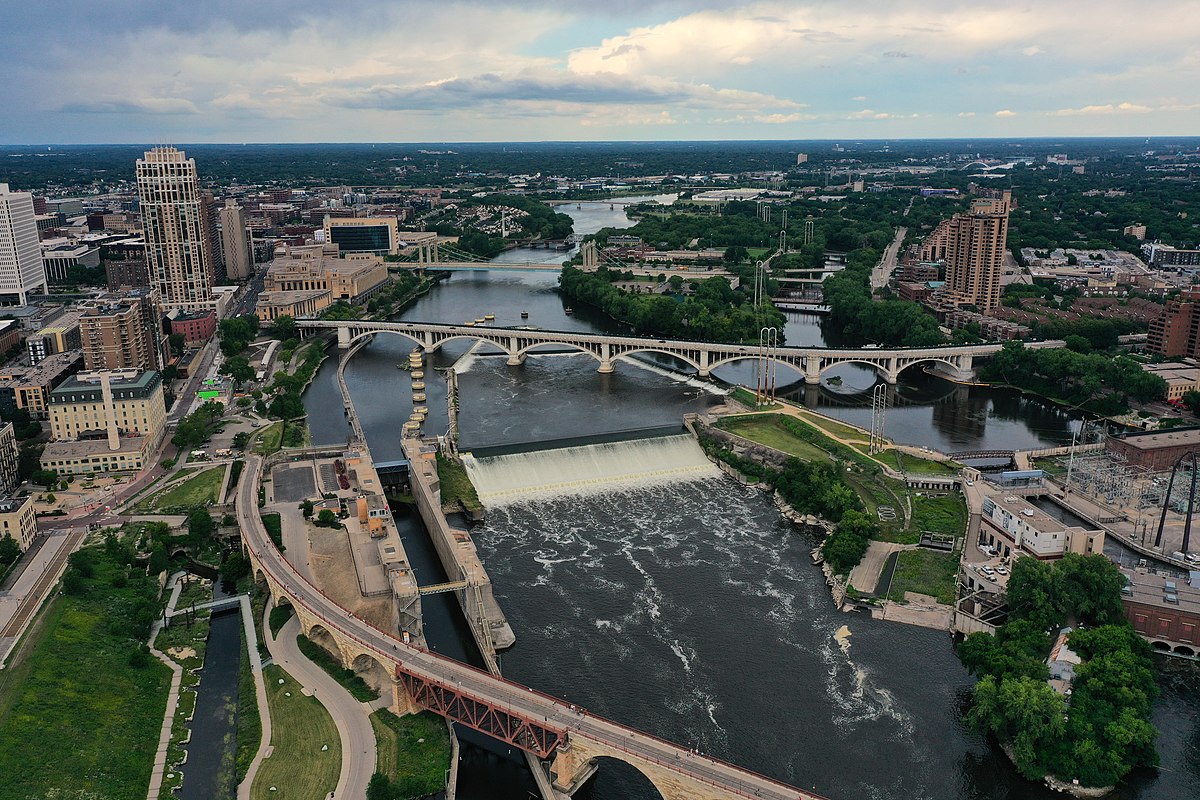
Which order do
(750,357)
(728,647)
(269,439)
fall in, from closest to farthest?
(728,647) → (269,439) → (750,357)

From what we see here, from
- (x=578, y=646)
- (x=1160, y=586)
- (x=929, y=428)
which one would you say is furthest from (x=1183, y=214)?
(x=578, y=646)

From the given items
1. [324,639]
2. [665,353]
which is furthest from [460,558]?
[665,353]

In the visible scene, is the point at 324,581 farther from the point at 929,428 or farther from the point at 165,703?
the point at 929,428

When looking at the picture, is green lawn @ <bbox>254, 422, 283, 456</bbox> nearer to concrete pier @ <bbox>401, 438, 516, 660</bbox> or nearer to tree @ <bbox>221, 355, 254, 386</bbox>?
concrete pier @ <bbox>401, 438, 516, 660</bbox>

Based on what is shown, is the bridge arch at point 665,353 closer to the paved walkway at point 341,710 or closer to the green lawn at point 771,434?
the green lawn at point 771,434

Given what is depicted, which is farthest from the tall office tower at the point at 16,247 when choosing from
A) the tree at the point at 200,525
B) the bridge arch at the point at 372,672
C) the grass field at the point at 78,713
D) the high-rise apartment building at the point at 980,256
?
the high-rise apartment building at the point at 980,256

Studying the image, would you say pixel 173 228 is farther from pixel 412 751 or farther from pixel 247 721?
pixel 412 751
